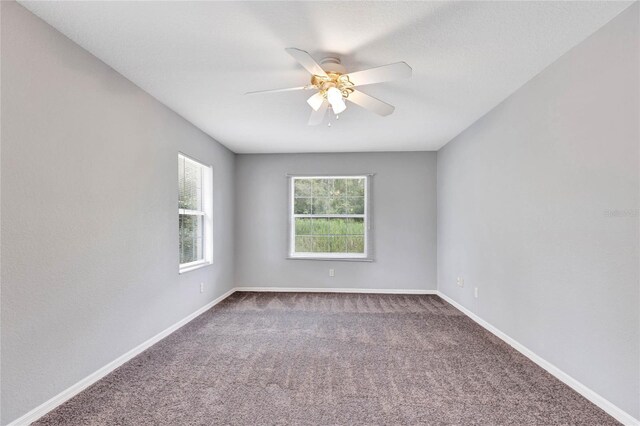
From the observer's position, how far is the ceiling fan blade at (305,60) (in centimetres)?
190

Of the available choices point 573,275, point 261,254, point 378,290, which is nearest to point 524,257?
point 573,275

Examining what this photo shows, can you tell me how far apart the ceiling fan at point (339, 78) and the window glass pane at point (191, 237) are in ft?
7.29

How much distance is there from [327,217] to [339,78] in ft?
11.1

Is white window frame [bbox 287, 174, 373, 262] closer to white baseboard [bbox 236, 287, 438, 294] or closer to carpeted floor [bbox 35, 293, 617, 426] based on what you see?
white baseboard [bbox 236, 287, 438, 294]

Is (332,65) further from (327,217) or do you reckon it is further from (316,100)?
(327,217)

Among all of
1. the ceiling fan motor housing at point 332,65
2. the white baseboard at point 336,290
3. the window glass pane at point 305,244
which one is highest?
the ceiling fan motor housing at point 332,65

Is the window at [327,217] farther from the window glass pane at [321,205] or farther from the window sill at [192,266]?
the window sill at [192,266]

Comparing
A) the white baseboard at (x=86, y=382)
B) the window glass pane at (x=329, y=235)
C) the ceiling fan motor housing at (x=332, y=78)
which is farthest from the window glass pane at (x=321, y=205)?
the ceiling fan motor housing at (x=332, y=78)

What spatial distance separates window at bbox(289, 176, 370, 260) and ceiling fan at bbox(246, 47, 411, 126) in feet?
9.33

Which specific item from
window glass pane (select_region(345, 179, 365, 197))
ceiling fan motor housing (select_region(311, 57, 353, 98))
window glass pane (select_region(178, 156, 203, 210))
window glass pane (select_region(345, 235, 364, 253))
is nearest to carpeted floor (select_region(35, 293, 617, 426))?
window glass pane (select_region(178, 156, 203, 210))

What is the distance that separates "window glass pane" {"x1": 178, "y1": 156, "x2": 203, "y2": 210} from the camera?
3.89 meters

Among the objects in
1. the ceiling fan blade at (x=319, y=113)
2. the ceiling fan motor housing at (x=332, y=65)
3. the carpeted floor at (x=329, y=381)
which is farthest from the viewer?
the ceiling fan blade at (x=319, y=113)

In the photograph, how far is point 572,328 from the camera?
2273mm

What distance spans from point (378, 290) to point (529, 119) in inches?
132
